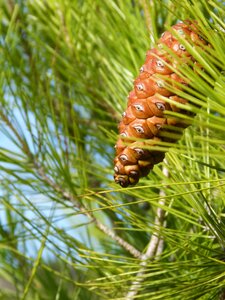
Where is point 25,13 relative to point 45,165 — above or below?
above

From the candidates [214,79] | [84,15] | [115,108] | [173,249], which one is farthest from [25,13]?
[214,79]

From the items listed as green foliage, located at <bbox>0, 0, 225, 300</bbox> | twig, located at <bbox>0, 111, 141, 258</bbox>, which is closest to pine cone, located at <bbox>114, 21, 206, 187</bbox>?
green foliage, located at <bbox>0, 0, 225, 300</bbox>

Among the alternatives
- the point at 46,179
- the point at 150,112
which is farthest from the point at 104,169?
the point at 150,112

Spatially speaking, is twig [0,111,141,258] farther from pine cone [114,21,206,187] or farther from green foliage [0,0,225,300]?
pine cone [114,21,206,187]

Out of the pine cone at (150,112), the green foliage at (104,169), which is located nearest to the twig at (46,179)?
the green foliage at (104,169)

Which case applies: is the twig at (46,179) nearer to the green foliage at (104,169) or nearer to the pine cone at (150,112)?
the green foliage at (104,169)

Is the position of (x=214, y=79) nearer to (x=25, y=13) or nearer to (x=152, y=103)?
(x=152, y=103)
